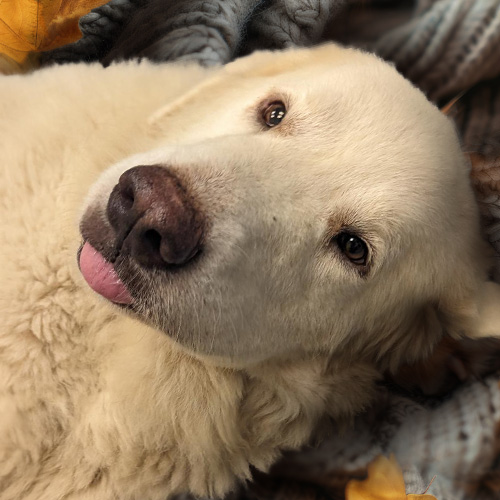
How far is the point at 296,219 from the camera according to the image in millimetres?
1109

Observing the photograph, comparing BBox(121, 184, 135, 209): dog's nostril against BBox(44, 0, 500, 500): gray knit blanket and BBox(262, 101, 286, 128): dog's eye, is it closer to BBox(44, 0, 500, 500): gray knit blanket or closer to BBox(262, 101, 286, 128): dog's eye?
BBox(262, 101, 286, 128): dog's eye

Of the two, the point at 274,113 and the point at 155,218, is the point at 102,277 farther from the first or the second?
the point at 274,113

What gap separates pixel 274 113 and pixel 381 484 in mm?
1137

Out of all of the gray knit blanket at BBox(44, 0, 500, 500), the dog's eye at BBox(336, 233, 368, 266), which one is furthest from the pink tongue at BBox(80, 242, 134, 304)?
the gray knit blanket at BBox(44, 0, 500, 500)

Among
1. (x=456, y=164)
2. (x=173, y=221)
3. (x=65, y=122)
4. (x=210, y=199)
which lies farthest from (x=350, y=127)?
(x=65, y=122)

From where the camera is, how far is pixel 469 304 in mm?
1308

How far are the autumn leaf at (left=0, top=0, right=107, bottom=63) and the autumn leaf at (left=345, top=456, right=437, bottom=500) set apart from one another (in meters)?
1.83

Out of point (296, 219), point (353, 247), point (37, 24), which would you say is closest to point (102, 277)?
point (296, 219)

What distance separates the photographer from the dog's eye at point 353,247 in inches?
45.4

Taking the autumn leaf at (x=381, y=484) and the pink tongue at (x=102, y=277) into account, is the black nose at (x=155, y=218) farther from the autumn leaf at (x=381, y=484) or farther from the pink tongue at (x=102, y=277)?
the autumn leaf at (x=381, y=484)

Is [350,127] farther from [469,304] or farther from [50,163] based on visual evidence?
[50,163]

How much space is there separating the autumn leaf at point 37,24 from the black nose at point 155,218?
1.11 meters

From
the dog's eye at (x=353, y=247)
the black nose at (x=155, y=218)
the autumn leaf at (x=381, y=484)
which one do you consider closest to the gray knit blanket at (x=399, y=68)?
the autumn leaf at (x=381, y=484)

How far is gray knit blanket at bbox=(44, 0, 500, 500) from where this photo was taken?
49.9 inches
